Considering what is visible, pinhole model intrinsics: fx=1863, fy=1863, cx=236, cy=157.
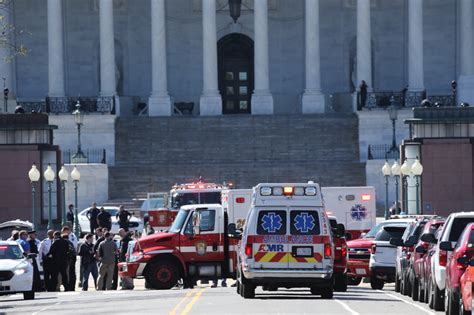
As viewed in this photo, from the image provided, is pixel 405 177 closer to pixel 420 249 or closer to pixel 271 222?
pixel 420 249

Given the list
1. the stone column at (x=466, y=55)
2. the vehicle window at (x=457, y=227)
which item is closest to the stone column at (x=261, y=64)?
the stone column at (x=466, y=55)

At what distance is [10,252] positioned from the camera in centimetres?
3981

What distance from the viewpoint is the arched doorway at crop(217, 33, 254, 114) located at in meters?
92.6

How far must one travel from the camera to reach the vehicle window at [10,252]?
39.6 metres

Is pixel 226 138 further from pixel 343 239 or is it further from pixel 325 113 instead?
pixel 343 239

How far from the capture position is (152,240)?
43.3 meters

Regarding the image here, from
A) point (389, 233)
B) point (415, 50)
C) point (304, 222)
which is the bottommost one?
point (389, 233)

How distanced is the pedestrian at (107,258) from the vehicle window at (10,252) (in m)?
5.10

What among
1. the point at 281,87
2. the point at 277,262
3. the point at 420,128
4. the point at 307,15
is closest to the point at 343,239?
the point at 277,262

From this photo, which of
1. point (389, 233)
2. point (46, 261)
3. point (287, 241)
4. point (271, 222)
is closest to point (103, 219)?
point (46, 261)

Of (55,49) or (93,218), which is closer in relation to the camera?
(93,218)

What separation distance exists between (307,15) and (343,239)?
47018mm

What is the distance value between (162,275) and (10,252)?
4.89 meters

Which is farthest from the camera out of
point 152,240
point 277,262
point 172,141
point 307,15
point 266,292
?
→ point 307,15
